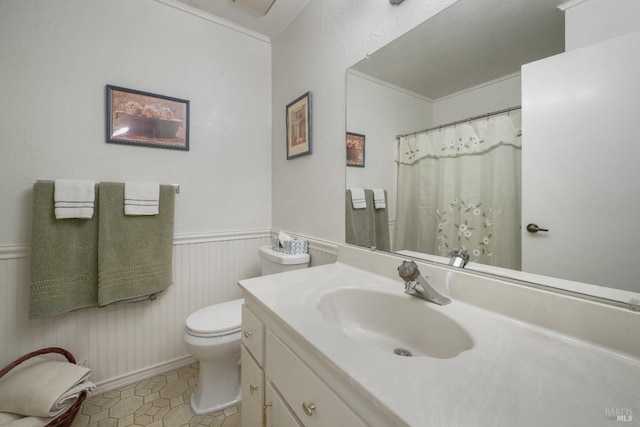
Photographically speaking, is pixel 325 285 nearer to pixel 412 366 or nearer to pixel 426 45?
pixel 412 366

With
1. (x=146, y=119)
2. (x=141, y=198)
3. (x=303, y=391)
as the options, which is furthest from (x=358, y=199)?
(x=146, y=119)

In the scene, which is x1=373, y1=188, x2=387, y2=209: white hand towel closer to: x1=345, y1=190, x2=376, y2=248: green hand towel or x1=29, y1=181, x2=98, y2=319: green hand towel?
x1=345, y1=190, x2=376, y2=248: green hand towel

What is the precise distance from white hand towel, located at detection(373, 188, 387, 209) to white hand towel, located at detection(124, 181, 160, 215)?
1.26 metres

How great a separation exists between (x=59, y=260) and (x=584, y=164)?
6.89ft

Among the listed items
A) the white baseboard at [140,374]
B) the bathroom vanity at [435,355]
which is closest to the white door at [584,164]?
the bathroom vanity at [435,355]

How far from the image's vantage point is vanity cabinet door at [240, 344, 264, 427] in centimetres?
84

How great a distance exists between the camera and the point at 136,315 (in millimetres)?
1552

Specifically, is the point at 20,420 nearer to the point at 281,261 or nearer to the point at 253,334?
the point at 253,334

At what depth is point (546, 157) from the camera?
67cm

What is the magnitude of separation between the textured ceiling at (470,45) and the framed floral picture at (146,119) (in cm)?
129

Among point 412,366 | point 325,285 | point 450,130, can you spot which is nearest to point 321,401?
point 412,366

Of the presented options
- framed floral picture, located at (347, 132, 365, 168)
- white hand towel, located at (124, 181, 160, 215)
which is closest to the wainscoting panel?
white hand towel, located at (124, 181, 160, 215)

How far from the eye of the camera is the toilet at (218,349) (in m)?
1.26

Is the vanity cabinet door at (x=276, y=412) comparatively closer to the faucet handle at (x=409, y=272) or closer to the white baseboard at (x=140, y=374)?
the faucet handle at (x=409, y=272)
